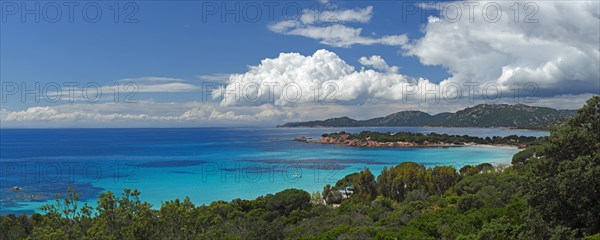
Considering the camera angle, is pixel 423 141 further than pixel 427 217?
Yes

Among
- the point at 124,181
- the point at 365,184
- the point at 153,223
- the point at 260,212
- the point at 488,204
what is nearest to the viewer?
the point at 153,223

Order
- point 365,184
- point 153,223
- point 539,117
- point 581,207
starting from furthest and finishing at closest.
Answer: point 539,117
point 365,184
point 581,207
point 153,223

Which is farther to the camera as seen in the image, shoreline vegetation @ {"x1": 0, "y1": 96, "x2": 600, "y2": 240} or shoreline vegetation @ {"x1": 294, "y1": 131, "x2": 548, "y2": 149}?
shoreline vegetation @ {"x1": 294, "y1": 131, "x2": 548, "y2": 149}

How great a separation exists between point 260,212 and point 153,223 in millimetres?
16240

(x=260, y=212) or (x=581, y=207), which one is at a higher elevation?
(x=581, y=207)

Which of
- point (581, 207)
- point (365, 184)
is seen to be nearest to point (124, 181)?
point (365, 184)

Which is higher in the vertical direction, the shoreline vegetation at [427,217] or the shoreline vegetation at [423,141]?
the shoreline vegetation at [427,217]

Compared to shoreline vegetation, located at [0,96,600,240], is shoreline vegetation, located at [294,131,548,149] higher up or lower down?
lower down

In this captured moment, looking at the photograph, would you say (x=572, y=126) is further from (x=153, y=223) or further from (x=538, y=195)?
(x=153, y=223)

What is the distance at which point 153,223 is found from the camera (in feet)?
31.7

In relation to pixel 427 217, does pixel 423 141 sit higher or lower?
lower

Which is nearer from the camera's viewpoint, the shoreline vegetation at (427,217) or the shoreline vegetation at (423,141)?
the shoreline vegetation at (427,217)

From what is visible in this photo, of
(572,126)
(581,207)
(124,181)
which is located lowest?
(124,181)

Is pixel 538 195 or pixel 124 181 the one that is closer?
pixel 538 195
